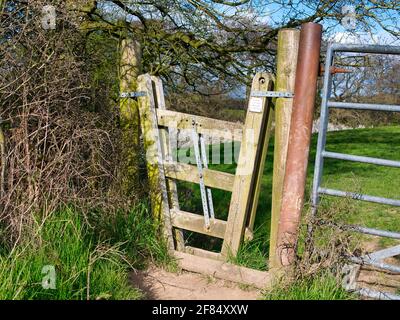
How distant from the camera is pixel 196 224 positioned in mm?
4668

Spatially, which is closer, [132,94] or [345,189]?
[132,94]

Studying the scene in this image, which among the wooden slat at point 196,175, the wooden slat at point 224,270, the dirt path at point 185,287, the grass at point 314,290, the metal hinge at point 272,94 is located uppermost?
the metal hinge at point 272,94

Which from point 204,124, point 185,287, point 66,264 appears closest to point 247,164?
point 204,124

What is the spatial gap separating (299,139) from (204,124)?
98cm

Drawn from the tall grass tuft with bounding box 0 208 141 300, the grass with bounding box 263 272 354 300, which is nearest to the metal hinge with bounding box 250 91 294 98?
the grass with bounding box 263 272 354 300

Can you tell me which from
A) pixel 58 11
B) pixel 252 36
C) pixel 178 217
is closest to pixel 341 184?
pixel 252 36

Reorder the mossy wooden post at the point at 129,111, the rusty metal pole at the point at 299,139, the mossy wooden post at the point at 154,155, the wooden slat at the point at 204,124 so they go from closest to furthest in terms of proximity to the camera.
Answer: the rusty metal pole at the point at 299,139, the wooden slat at the point at 204,124, the mossy wooden post at the point at 154,155, the mossy wooden post at the point at 129,111

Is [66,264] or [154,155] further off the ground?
[154,155]

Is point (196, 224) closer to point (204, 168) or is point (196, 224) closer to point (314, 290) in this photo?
point (204, 168)

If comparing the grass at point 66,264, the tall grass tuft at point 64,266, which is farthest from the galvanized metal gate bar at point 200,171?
the tall grass tuft at point 64,266

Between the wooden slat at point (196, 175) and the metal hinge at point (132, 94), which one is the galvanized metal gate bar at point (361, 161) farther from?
the metal hinge at point (132, 94)

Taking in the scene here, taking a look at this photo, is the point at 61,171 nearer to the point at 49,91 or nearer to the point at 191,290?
the point at 49,91

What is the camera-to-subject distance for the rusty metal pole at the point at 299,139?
12.6 feet

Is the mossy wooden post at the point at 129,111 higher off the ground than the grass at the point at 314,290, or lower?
higher
